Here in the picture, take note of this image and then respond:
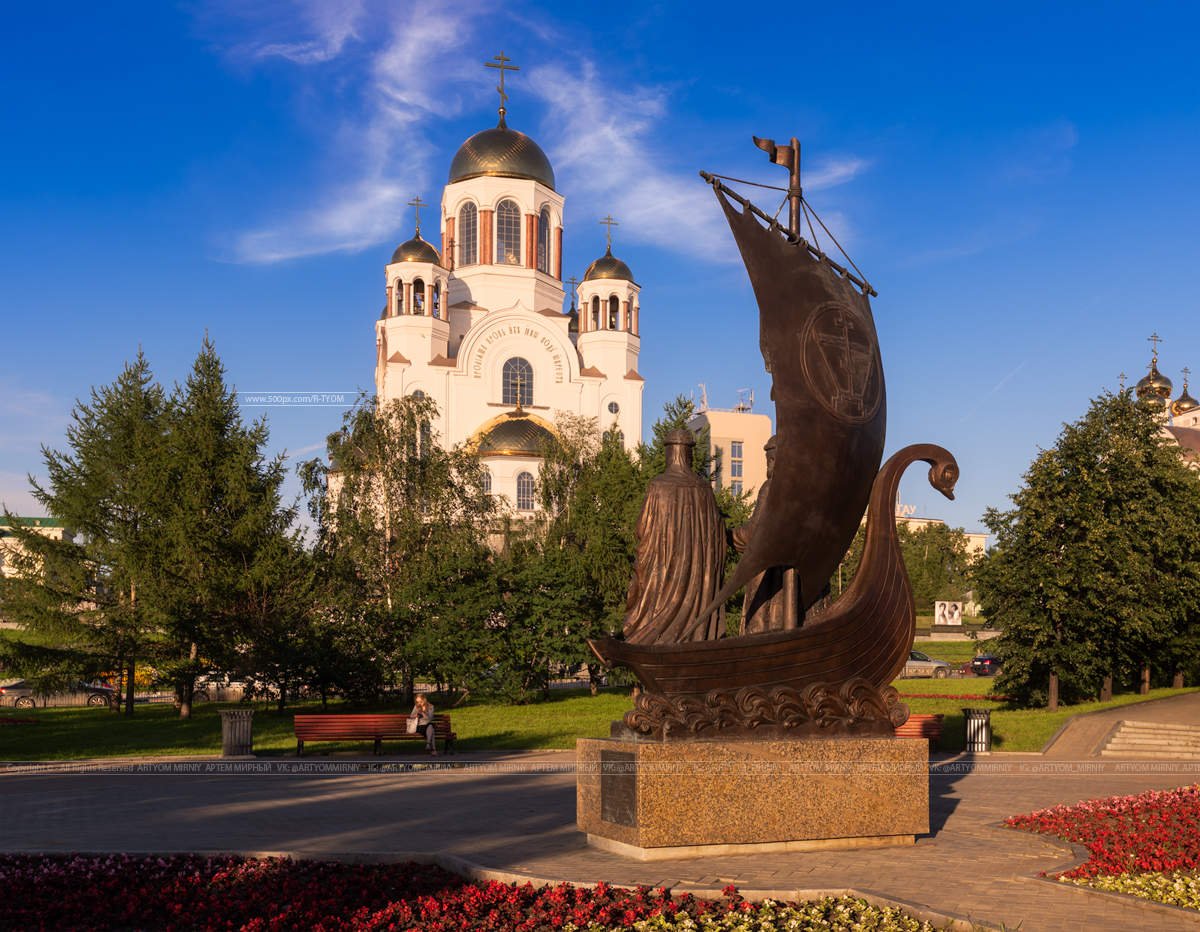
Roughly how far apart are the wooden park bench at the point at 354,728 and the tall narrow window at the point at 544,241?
37.1 meters

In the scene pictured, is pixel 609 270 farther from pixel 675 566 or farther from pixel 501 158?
pixel 675 566

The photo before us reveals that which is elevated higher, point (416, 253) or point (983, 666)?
point (416, 253)

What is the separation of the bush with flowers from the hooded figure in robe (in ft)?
10.4

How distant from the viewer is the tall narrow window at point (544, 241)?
52.2 m

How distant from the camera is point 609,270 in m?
51.0

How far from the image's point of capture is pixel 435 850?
866 cm

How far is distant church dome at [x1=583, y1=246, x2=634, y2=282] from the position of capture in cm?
5094

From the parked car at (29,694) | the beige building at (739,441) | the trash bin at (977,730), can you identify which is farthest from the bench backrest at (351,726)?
the beige building at (739,441)

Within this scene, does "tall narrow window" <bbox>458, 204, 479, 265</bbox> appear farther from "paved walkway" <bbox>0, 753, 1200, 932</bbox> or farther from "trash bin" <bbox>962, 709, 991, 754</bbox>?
"paved walkway" <bbox>0, 753, 1200, 932</bbox>

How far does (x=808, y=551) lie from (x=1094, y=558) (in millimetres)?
15284

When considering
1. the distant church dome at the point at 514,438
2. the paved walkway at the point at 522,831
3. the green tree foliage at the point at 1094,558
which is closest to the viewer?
the paved walkway at the point at 522,831

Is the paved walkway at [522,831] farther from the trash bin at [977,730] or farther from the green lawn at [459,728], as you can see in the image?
the green lawn at [459,728]

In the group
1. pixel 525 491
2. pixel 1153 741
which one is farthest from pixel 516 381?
pixel 1153 741

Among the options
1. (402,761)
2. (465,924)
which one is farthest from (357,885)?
(402,761)
